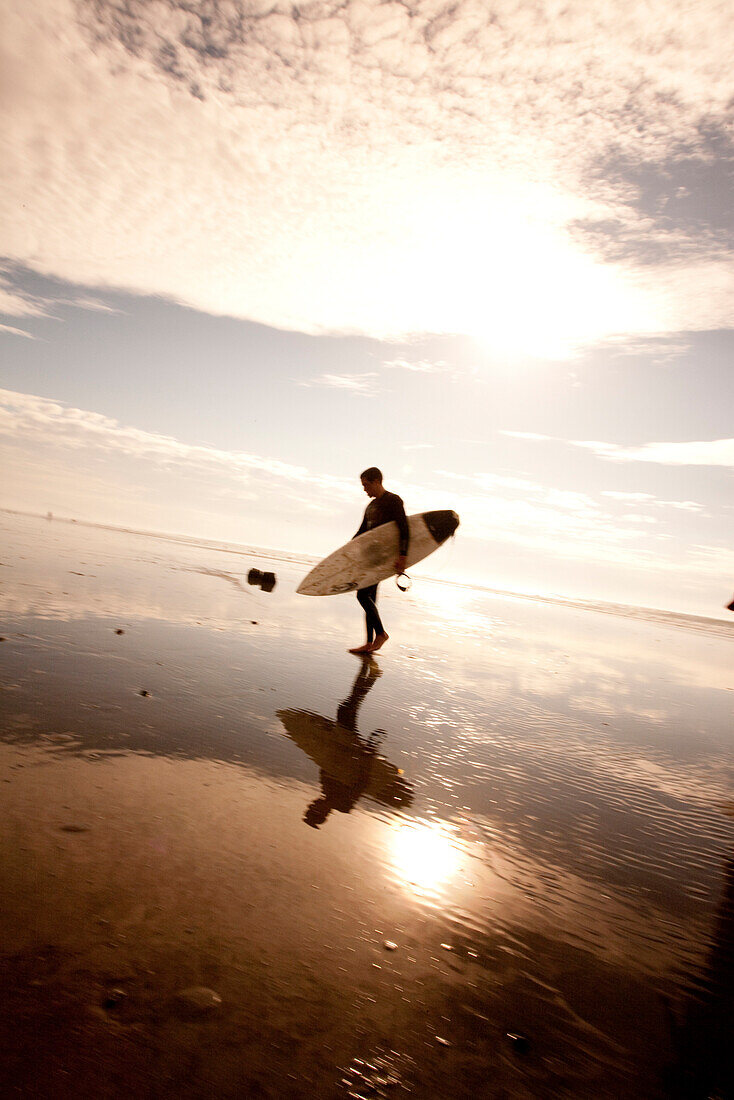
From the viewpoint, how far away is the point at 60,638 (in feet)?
15.1

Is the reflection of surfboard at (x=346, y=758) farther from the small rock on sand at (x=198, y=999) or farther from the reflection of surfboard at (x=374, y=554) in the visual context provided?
the reflection of surfboard at (x=374, y=554)

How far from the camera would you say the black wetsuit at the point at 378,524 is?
7.28 metres

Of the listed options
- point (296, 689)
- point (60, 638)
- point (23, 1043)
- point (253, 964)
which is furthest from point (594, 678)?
point (23, 1043)

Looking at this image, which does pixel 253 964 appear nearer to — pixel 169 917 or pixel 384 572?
pixel 169 917

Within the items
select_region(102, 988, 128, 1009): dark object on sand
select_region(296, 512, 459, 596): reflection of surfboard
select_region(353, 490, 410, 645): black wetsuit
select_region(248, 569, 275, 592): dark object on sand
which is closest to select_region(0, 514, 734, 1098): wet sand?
select_region(102, 988, 128, 1009): dark object on sand

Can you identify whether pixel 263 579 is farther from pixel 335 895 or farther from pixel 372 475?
pixel 335 895

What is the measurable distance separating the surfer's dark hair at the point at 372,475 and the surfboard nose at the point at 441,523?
1675 mm

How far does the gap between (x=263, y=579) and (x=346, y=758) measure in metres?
10.1

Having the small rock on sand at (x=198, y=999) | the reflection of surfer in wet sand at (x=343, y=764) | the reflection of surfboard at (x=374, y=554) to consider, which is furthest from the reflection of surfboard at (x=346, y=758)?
the reflection of surfboard at (x=374, y=554)

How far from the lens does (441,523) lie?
9148mm

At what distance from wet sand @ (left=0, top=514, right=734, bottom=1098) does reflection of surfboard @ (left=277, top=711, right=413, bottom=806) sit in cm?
2

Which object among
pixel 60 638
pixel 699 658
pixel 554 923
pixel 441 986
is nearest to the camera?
pixel 441 986

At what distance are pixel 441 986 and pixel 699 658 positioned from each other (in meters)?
14.1

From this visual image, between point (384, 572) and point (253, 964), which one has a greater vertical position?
point (384, 572)
